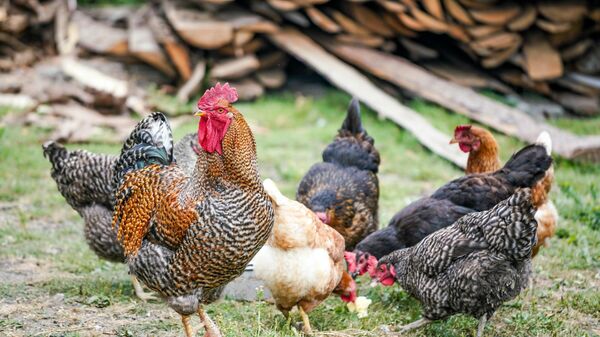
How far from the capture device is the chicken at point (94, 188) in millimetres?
5551

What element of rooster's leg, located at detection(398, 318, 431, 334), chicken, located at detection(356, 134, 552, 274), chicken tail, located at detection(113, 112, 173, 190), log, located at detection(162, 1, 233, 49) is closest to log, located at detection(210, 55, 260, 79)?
log, located at detection(162, 1, 233, 49)

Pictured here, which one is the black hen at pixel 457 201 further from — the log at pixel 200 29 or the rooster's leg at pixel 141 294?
the log at pixel 200 29

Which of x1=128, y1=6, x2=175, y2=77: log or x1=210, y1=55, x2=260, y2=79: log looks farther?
x1=210, y1=55, x2=260, y2=79: log

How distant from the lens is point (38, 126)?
31.9ft

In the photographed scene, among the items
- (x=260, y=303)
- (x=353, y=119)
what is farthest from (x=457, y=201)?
(x=260, y=303)

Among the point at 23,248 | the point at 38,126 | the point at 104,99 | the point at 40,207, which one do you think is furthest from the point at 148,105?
the point at 23,248

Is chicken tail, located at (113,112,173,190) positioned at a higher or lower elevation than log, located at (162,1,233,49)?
higher

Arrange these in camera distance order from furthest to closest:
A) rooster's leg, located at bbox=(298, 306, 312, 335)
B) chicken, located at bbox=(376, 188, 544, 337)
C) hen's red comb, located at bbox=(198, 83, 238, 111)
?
rooster's leg, located at bbox=(298, 306, 312, 335) < chicken, located at bbox=(376, 188, 544, 337) < hen's red comb, located at bbox=(198, 83, 238, 111)

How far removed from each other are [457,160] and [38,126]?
561 cm

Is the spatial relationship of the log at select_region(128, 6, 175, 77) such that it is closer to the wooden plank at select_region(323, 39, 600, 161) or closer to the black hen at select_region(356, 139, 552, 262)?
the wooden plank at select_region(323, 39, 600, 161)

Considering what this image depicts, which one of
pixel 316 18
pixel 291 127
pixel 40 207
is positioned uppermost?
pixel 316 18

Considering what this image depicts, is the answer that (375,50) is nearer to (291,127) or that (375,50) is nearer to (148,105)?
(291,127)

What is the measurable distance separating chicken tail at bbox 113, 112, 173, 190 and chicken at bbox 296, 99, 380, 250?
61.7 inches

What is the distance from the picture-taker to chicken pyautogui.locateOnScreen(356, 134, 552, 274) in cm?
553
